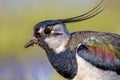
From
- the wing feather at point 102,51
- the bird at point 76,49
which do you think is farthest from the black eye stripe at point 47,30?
the wing feather at point 102,51

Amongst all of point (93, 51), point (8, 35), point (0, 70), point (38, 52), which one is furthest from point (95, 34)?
point (8, 35)

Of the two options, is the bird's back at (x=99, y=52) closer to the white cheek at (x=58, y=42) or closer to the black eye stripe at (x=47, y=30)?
the white cheek at (x=58, y=42)

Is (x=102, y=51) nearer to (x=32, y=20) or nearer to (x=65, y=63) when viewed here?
(x=65, y=63)

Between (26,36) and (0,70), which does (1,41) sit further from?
(0,70)

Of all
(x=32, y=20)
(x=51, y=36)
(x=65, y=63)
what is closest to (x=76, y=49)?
(x=65, y=63)

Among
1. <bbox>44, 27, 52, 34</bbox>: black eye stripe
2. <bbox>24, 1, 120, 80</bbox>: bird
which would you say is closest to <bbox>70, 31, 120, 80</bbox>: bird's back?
<bbox>24, 1, 120, 80</bbox>: bird

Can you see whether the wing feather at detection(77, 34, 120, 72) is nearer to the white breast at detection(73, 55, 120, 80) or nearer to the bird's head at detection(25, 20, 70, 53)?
the white breast at detection(73, 55, 120, 80)
